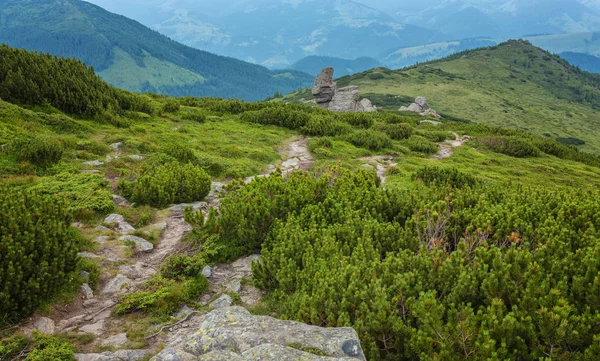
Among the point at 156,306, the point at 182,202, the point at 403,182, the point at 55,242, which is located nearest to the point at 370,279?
the point at 156,306

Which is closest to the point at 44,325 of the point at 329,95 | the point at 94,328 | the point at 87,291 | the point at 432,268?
the point at 94,328

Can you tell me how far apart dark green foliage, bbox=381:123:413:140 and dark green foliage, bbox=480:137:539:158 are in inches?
209

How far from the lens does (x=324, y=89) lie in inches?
2749

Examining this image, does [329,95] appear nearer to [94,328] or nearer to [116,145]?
[116,145]

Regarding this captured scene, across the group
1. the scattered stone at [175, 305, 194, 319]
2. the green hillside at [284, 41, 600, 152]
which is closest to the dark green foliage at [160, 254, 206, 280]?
the scattered stone at [175, 305, 194, 319]

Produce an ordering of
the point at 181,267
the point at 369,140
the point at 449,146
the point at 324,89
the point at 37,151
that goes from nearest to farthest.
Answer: the point at 181,267 → the point at 37,151 → the point at 369,140 → the point at 449,146 → the point at 324,89

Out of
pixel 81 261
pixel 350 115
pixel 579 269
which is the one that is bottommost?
pixel 81 261

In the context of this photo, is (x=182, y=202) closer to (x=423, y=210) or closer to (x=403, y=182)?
(x=423, y=210)

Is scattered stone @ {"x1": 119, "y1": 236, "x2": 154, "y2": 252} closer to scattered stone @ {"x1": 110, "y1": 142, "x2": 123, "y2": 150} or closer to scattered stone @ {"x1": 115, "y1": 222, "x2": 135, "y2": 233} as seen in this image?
scattered stone @ {"x1": 115, "y1": 222, "x2": 135, "y2": 233}

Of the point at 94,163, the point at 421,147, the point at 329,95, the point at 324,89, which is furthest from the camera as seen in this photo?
the point at 329,95

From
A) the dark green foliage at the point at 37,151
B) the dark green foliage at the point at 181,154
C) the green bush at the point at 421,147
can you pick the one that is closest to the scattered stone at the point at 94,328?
the dark green foliage at the point at 37,151

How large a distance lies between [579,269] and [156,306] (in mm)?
5831

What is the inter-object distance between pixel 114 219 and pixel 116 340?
389 cm

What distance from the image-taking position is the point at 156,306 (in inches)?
216
